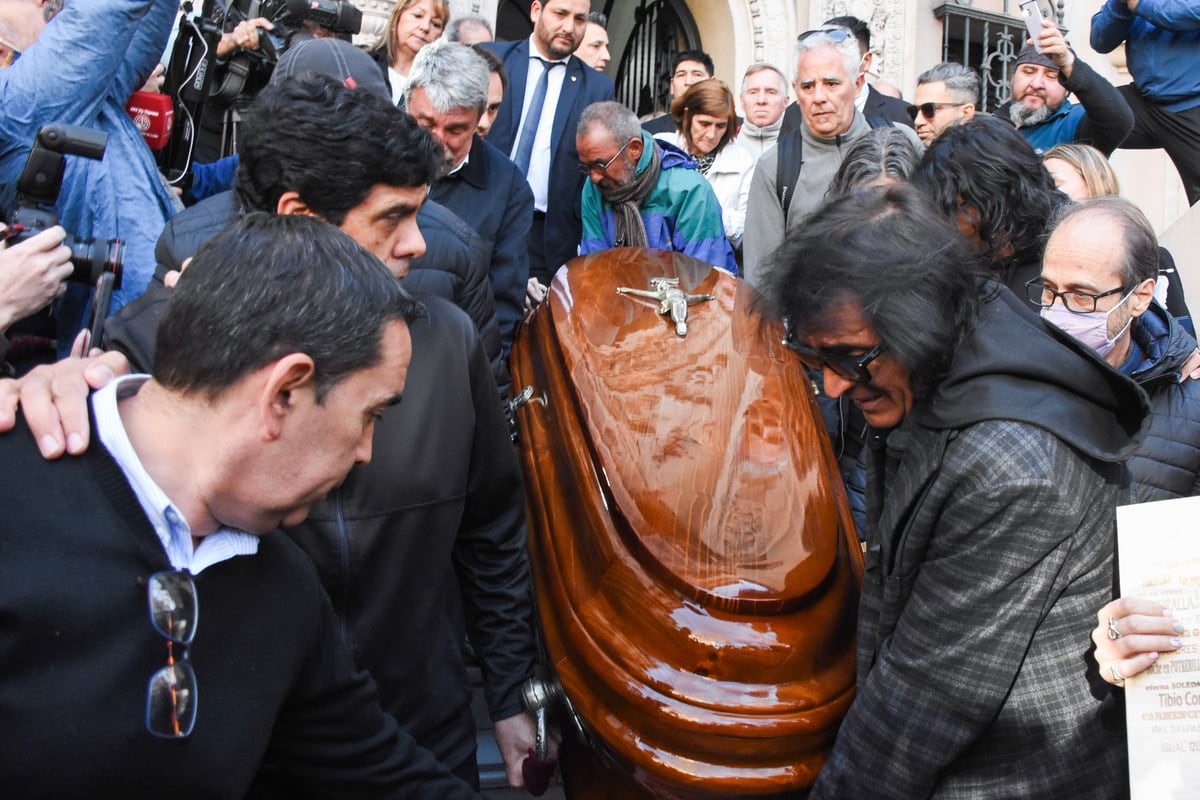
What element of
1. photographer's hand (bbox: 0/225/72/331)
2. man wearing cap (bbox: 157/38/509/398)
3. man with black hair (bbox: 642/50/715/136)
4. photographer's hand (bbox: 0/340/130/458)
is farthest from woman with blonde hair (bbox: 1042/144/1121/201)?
man with black hair (bbox: 642/50/715/136)

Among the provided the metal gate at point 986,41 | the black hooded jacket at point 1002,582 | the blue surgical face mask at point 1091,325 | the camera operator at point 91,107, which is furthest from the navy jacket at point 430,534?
the metal gate at point 986,41

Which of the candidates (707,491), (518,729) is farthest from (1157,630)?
(518,729)

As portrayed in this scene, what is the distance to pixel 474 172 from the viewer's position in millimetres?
3393

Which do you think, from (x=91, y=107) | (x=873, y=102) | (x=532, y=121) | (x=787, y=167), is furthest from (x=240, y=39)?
(x=873, y=102)

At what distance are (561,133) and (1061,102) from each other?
1.91 meters

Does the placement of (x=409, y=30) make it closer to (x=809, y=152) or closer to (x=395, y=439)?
(x=809, y=152)

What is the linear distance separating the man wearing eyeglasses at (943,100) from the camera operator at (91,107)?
292 centimetres

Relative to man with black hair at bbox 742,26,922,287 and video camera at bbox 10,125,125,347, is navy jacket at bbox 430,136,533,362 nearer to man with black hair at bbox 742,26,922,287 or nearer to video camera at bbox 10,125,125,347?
man with black hair at bbox 742,26,922,287

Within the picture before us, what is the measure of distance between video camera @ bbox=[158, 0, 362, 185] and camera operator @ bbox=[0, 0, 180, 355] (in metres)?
0.41

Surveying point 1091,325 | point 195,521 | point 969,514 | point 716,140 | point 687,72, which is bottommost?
point 687,72

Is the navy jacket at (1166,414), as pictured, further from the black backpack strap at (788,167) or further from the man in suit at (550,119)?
the man in suit at (550,119)

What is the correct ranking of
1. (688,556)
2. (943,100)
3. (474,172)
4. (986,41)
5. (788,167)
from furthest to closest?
(986,41), (943,100), (788,167), (474,172), (688,556)

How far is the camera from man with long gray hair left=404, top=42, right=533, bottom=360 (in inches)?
124

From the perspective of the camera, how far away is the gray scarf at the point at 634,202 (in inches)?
149
